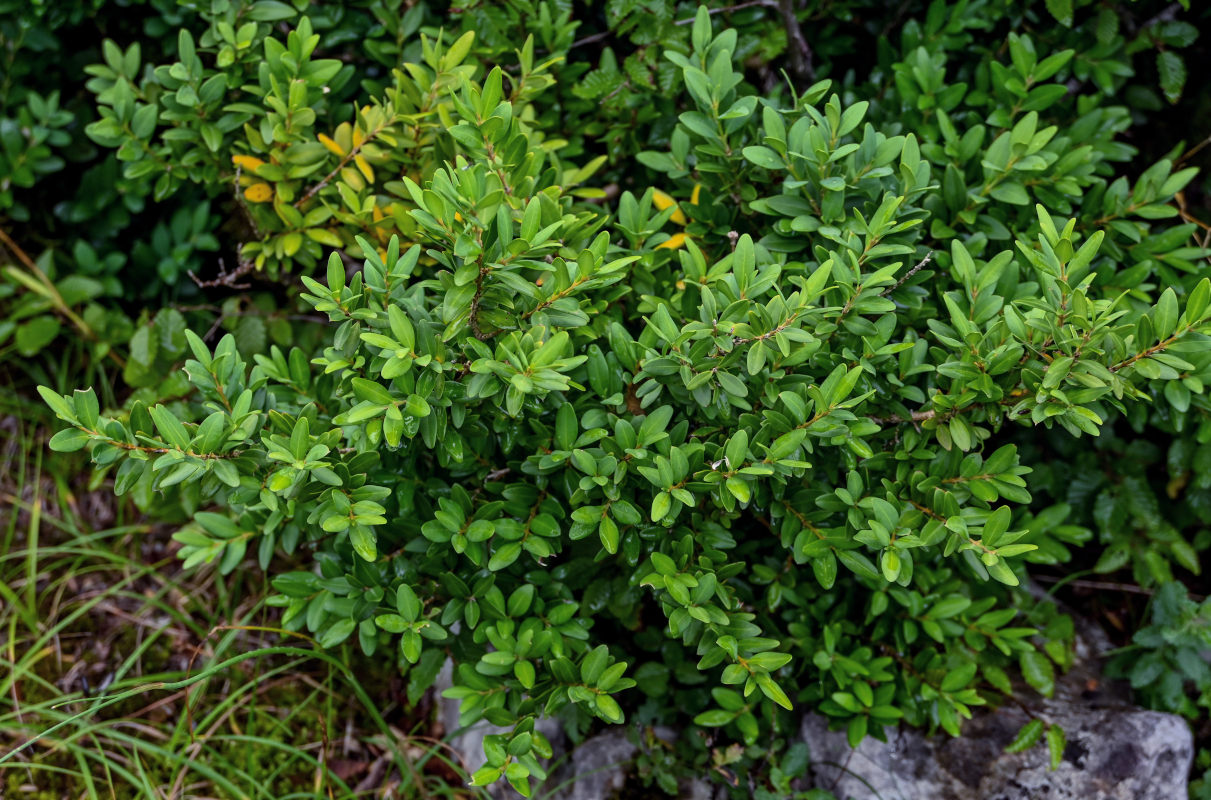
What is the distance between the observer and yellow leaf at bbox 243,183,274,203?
2.36 metres

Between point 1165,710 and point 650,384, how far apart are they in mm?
1818

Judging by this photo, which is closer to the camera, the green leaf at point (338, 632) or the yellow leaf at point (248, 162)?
the green leaf at point (338, 632)

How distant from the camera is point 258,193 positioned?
2367 millimetres

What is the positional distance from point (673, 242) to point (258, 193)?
110 centimetres

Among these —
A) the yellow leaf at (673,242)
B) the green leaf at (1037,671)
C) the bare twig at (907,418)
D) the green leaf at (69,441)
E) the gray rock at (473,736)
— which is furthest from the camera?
the gray rock at (473,736)

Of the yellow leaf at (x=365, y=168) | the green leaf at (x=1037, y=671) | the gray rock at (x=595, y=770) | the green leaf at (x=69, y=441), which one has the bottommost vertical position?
the gray rock at (x=595, y=770)

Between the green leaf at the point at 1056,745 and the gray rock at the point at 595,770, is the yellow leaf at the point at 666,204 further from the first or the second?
the green leaf at the point at 1056,745

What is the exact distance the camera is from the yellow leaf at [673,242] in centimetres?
216

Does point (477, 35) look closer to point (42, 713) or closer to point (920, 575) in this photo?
point (920, 575)

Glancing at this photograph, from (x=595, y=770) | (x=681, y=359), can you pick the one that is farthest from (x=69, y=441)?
(x=595, y=770)

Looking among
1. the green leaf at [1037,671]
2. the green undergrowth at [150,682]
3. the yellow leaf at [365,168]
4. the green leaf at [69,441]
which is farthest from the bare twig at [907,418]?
the green leaf at [69,441]

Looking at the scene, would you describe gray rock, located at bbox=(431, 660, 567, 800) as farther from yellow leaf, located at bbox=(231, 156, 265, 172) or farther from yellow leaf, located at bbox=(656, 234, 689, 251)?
yellow leaf, located at bbox=(231, 156, 265, 172)

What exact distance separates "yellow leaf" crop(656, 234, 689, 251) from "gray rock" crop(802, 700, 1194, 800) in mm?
1369

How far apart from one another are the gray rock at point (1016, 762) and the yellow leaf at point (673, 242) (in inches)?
53.9
